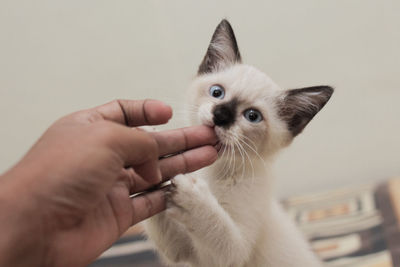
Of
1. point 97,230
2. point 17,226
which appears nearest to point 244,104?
point 97,230

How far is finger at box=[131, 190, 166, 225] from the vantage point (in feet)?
4.17

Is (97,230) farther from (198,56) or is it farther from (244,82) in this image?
(198,56)

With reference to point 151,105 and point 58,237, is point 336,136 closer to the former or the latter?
point 151,105

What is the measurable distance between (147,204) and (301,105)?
731 mm

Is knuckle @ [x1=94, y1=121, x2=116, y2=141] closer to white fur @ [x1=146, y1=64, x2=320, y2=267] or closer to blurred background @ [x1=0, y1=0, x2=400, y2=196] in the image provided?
white fur @ [x1=146, y1=64, x2=320, y2=267]

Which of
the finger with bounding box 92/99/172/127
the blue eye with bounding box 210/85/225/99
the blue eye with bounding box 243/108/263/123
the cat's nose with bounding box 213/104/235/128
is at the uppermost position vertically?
the finger with bounding box 92/99/172/127

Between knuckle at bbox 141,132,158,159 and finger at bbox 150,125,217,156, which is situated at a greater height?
knuckle at bbox 141,132,158,159

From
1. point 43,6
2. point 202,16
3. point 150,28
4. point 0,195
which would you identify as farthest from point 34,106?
point 0,195

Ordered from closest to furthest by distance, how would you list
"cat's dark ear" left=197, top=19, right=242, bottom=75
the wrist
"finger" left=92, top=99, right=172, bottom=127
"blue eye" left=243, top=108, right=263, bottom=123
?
the wrist, "finger" left=92, top=99, right=172, bottom=127, "blue eye" left=243, top=108, right=263, bottom=123, "cat's dark ear" left=197, top=19, right=242, bottom=75

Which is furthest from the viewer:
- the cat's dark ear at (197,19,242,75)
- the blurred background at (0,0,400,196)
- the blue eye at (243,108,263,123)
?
the blurred background at (0,0,400,196)

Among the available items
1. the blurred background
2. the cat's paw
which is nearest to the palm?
the cat's paw

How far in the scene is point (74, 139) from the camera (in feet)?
3.26

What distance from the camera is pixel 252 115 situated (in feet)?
4.81

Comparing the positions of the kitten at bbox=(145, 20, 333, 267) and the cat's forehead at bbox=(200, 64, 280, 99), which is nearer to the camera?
the kitten at bbox=(145, 20, 333, 267)
